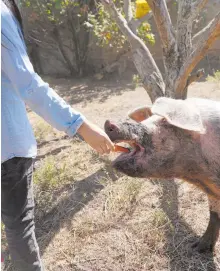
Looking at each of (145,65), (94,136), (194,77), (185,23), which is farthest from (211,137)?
(145,65)

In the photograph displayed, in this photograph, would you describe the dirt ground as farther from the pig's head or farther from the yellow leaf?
the yellow leaf

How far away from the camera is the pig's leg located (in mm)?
2236

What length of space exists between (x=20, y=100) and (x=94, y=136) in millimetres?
345

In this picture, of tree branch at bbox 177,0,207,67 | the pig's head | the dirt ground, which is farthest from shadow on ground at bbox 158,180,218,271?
tree branch at bbox 177,0,207,67

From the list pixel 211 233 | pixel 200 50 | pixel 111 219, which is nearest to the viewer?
pixel 211 233

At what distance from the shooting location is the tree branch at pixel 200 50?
2734 mm

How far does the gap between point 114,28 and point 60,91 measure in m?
1.59

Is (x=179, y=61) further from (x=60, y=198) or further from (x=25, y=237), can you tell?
(x=25, y=237)

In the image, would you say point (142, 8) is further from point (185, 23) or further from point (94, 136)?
point (94, 136)

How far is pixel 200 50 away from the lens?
111 inches

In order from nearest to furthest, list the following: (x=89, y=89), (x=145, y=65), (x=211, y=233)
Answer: (x=211, y=233), (x=145, y=65), (x=89, y=89)

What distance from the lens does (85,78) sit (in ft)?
25.5

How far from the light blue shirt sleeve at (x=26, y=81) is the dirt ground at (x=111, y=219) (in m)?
0.72

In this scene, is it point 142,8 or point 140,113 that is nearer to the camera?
point 140,113
